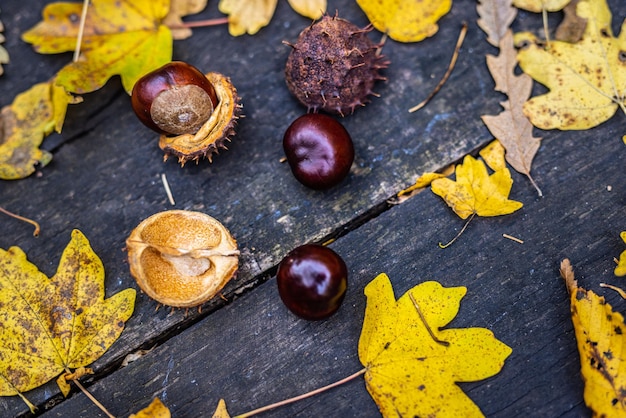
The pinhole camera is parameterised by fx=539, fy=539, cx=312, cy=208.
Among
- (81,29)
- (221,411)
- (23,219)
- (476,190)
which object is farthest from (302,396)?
(81,29)

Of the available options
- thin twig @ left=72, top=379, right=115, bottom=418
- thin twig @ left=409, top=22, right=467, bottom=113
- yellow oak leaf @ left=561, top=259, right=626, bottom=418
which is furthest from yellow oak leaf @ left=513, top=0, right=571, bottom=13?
thin twig @ left=72, top=379, right=115, bottom=418

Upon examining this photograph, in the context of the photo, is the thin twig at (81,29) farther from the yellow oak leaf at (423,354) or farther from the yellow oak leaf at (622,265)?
the yellow oak leaf at (622,265)

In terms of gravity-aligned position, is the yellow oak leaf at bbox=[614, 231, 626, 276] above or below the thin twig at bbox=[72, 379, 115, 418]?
above

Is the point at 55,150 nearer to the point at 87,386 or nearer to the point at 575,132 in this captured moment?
the point at 87,386

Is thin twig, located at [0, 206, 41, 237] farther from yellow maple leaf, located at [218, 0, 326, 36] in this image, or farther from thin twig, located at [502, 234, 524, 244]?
thin twig, located at [502, 234, 524, 244]

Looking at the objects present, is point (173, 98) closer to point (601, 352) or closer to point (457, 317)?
point (457, 317)

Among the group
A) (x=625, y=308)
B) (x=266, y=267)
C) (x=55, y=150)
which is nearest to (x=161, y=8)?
(x=55, y=150)

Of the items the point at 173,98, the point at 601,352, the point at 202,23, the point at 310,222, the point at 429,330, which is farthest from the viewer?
the point at 202,23
